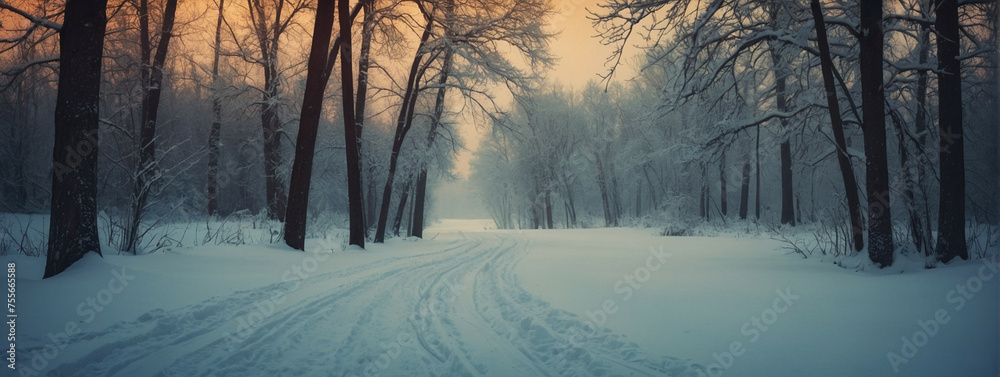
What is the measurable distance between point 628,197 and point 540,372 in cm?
4139

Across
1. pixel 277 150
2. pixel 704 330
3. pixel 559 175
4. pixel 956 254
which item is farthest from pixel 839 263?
pixel 559 175

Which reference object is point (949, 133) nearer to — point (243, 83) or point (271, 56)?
point (243, 83)

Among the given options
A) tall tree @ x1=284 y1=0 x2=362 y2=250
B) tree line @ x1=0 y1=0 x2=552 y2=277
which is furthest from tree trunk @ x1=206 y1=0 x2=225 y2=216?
tall tree @ x1=284 y1=0 x2=362 y2=250

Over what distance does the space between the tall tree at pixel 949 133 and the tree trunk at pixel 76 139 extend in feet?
37.3

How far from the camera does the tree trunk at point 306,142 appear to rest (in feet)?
27.8

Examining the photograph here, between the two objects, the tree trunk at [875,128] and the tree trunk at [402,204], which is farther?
the tree trunk at [402,204]

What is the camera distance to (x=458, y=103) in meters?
17.2

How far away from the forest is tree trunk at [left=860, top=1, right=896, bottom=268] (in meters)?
0.02

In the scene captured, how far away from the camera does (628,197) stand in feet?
138

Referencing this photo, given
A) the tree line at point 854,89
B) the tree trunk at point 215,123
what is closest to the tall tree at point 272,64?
the tree trunk at point 215,123

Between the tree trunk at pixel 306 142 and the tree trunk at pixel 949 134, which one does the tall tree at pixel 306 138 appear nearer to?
the tree trunk at pixel 306 142

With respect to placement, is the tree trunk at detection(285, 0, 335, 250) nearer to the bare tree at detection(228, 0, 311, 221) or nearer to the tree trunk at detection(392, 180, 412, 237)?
the bare tree at detection(228, 0, 311, 221)

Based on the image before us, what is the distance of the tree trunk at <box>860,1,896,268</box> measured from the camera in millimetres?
5445

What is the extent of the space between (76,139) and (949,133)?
11742 mm
